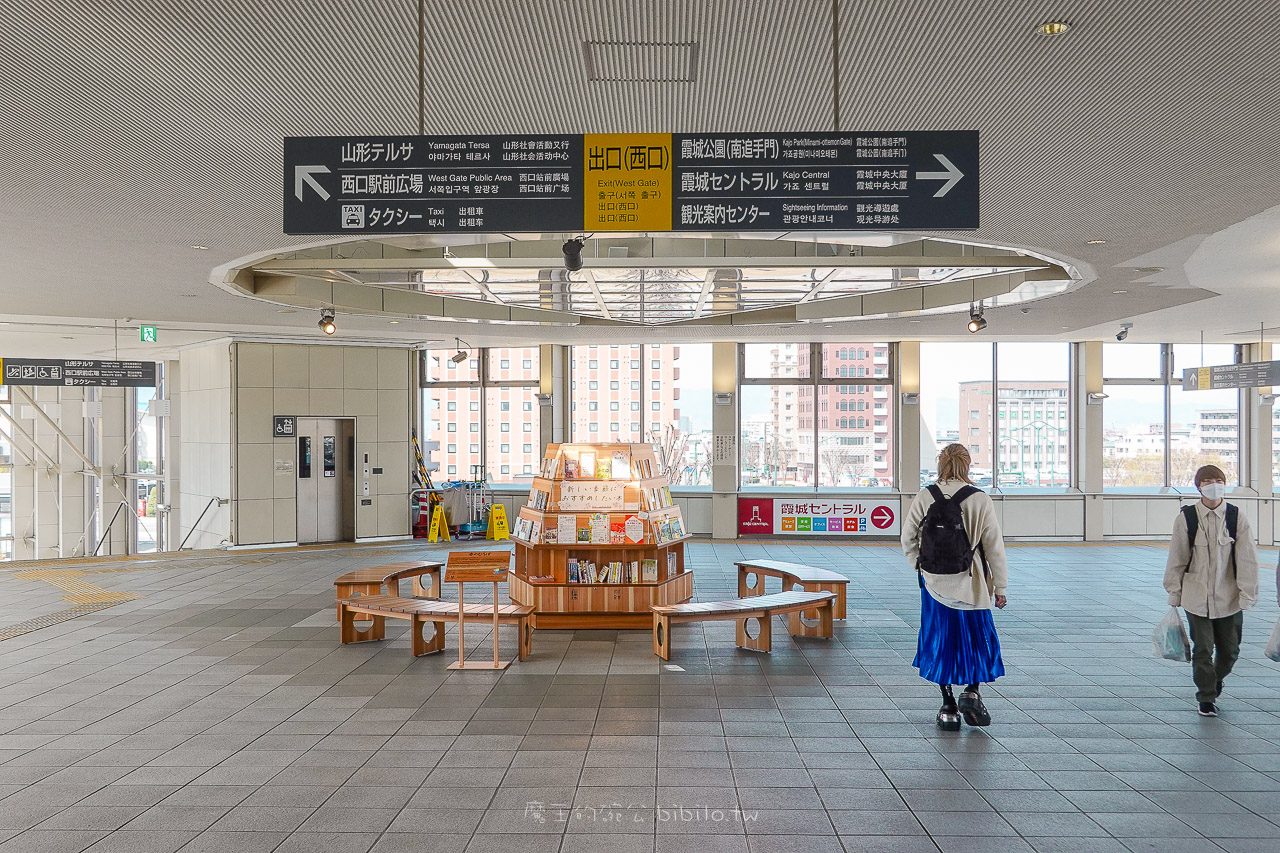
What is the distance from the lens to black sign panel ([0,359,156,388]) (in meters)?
12.1

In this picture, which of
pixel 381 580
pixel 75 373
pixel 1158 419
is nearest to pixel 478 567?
pixel 381 580

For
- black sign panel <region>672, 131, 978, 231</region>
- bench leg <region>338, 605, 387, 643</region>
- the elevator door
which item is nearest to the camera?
black sign panel <region>672, 131, 978, 231</region>

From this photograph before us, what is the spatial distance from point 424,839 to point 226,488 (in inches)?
429

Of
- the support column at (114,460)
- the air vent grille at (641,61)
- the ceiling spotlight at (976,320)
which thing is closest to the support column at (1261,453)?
the ceiling spotlight at (976,320)

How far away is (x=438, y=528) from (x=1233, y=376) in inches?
495

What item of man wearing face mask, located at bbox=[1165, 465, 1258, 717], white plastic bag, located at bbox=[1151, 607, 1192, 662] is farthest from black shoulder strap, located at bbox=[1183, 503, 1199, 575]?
white plastic bag, located at bbox=[1151, 607, 1192, 662]

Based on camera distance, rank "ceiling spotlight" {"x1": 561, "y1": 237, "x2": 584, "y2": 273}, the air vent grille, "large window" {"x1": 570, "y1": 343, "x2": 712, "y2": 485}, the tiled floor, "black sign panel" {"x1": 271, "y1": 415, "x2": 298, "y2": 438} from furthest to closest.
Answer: "large window" {"x1": 570, "y1": 343, "x2": 712, "y2": 485}
"black sign panel" {"x1": 271, "y1": 415, "x2": 298, "y2": 438}
"ceiling spotlight" {"x1": 561, "y1": 237, "x2": 584, "y2": 273}
the tiled floor
the air vent grille

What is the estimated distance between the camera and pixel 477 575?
21.8 feet

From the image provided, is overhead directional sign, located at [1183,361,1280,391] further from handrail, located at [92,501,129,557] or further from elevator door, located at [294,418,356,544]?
handrail, located at [92,501,129,557]

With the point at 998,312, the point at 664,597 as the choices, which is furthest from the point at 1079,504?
the point at 664,597

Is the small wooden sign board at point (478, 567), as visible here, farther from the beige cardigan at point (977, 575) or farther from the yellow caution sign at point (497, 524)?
the yellow caution sign at point (497, 524)

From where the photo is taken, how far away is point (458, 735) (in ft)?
16.7

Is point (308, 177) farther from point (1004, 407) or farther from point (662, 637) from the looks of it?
point (1004, 407)

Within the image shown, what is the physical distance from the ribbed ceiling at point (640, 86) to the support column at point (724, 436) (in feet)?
30.0
